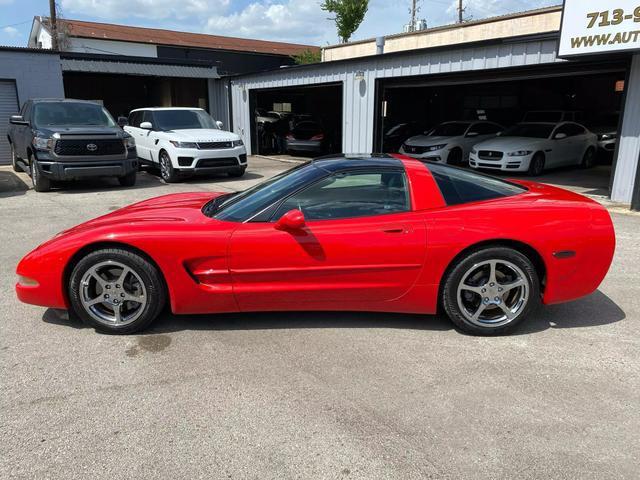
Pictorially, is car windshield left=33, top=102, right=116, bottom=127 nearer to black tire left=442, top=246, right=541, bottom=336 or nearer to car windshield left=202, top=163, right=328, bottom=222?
car windshield left=202, top=163, right=328, bottom=222

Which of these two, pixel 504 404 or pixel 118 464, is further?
pixel 504 404

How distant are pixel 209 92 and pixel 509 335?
67.1ft

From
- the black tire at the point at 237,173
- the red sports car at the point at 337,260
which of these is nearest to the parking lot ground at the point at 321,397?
the red sports car at the point at 337,260

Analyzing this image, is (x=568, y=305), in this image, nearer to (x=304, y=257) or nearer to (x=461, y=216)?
(x=461, y=216)

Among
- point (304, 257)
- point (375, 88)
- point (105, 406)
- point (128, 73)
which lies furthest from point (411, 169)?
point (128, 73)

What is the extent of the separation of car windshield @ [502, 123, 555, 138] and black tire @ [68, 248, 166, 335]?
13.3m

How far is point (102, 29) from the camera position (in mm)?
38812

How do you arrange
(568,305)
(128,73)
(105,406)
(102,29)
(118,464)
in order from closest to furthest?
(118,464) → (105,406) → (568,305) → (128,73) → (102,29)

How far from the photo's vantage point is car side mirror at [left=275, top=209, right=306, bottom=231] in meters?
3.49

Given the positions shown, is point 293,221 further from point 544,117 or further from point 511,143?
point 544,117

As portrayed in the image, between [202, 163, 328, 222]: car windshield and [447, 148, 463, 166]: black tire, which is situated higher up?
[202, 163, 328, 222]: car windshield

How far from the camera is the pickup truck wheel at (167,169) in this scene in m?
12.1

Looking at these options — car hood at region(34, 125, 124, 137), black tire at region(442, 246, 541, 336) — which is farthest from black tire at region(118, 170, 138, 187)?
black tire at region(442, 246, 541, 336)

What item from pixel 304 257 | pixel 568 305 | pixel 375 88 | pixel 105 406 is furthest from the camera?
pixel 375 88
